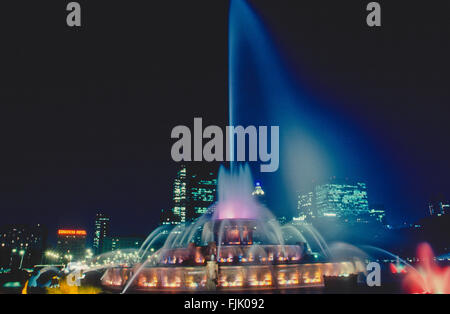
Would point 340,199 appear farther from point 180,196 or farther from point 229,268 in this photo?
point 229,268

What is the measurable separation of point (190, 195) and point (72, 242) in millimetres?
65980

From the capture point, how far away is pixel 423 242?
96938 mm

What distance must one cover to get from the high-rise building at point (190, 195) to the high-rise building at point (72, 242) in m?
45.5

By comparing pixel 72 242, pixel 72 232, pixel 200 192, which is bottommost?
pixel 72 242

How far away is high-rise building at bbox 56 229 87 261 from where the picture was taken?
151375 millimetres

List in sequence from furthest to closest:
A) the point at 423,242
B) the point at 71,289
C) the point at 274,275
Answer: the point at 423,242 < the point at 71,289 < the point at 274,275

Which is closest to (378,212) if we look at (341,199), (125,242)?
(341,199)

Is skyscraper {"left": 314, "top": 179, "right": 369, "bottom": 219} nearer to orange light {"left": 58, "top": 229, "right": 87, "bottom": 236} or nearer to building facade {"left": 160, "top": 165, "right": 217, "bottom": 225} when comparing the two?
building facade {"left": 160, "top": 165, "right": 217, "bottom": 225}

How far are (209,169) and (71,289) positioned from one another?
170 metres

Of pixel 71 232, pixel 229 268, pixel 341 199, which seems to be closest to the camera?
pixel 229 268

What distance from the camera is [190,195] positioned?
18600cm

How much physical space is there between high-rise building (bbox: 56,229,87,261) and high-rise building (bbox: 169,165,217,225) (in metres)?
45.5
